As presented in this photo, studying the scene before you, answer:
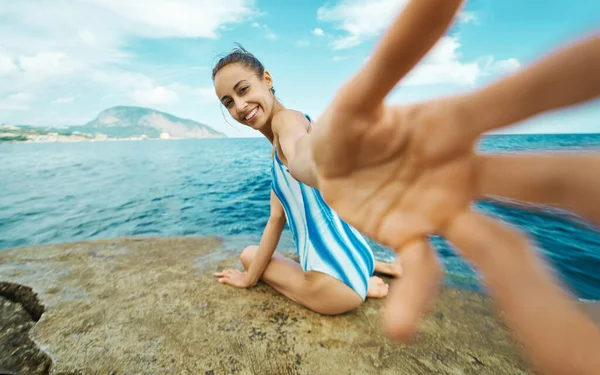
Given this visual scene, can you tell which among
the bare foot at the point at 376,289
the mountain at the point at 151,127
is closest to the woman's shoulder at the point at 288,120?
the bare foot at the point at 376,289

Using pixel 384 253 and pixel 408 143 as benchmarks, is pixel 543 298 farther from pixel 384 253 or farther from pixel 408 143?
pixel 384 253

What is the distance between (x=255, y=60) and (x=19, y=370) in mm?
2348

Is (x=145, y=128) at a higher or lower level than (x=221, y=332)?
lower

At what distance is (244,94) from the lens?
192 centimetres

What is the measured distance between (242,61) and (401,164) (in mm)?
1618

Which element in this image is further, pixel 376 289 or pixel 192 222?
pixel 192 222

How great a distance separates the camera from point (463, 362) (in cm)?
158

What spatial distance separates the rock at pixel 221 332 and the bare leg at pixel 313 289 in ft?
0.24

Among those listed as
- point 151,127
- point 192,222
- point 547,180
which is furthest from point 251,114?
point 151,127

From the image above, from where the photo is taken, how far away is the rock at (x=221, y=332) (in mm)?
1535

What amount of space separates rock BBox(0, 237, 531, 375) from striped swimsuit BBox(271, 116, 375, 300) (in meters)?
0.33

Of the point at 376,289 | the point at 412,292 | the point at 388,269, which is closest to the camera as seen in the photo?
the point at 412,292

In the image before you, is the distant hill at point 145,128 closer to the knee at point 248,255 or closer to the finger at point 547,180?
the knee at point 248,255

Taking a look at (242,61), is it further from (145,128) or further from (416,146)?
(145,128)
